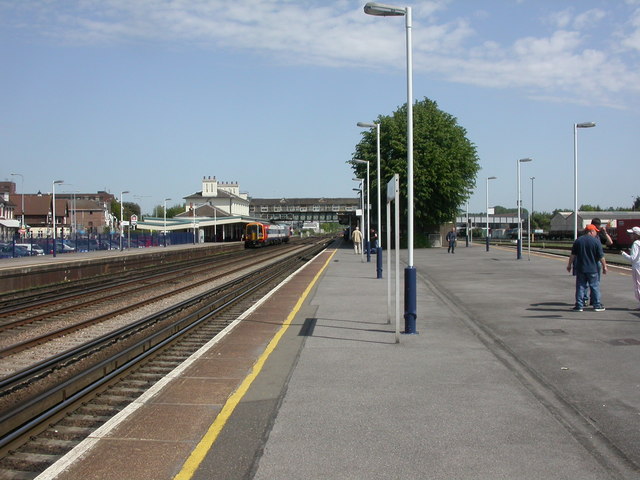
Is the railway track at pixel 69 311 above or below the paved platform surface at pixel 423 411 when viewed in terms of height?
below

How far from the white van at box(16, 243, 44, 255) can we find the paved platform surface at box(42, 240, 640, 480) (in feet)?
110

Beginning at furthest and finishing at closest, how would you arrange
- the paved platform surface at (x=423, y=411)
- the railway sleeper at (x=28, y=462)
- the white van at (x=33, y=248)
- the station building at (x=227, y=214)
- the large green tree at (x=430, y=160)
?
1. the station building at (x=227, y=214)
2. the large green tree at (x=430, y=160)
3. the white van at (x=33, y=248)
4. the railway sleeper at (x=28, y=462)
5. the paved platform surface at (x=423, y=411)

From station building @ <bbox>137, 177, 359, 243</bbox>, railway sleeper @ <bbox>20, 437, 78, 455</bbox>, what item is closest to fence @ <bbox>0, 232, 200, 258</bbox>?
station building @ <bbox>137, 177, 359, 243</bbox>

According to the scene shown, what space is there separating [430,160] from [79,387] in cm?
4758

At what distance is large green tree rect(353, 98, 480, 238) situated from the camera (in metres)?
52.7

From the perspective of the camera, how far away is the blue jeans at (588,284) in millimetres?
11890

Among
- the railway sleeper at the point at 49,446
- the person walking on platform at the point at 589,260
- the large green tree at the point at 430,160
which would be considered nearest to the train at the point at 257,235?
the large green tree at the point at 430,160

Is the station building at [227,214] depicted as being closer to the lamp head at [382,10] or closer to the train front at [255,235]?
the train front at [255,235]

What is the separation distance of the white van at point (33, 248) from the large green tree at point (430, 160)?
26.4 metres

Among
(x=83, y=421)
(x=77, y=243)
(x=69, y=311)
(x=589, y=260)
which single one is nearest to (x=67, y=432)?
(x=83, y=421)

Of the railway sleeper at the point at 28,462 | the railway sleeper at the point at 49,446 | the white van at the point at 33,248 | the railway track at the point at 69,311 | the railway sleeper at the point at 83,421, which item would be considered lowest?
the railway track at the point at 69,311

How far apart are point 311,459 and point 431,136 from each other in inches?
Result: 2054

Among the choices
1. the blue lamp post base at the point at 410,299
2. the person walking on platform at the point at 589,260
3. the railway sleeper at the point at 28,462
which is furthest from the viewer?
the person walking on platform at the point at 589,260

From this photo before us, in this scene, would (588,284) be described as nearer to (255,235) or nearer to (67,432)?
(67,432)
